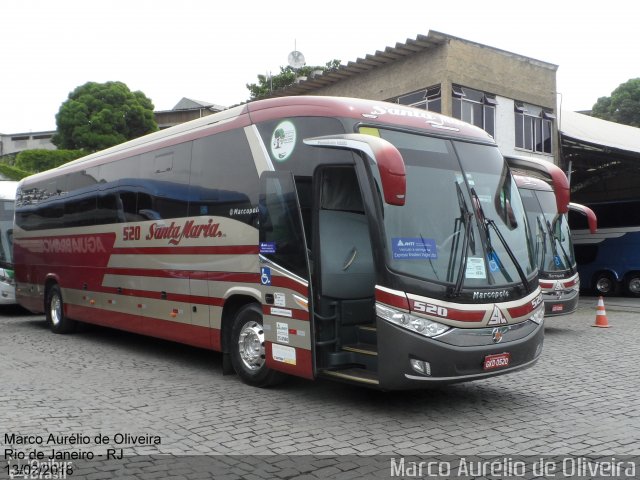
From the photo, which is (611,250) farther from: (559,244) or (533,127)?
(559,244)

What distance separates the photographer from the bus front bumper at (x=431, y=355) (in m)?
6.29

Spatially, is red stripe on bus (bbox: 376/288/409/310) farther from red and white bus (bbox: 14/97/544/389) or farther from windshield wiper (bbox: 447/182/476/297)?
windshield wiper (bbox: 447/182/476/297)

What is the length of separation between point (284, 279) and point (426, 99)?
14.9 m

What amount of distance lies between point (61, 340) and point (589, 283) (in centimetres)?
2012

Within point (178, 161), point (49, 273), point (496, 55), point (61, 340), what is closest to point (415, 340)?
point (178, 161)

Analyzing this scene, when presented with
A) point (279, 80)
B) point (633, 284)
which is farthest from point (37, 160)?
point (633, 284)

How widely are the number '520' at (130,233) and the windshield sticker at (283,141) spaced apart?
3713 mm

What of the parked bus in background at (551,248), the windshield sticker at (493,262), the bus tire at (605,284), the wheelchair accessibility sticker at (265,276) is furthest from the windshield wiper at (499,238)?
the bus tire at (605,284)

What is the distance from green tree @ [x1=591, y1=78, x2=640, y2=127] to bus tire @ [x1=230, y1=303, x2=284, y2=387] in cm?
6252

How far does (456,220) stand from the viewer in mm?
6777

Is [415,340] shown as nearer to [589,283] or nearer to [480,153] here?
[480,153]

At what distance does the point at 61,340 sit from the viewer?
41.6 feet

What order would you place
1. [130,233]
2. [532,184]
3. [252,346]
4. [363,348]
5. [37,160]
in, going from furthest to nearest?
[37,160] < [532,184] < [130,233] < [252,346] < [363,348]

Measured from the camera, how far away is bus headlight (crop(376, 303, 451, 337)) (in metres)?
6.29
